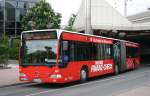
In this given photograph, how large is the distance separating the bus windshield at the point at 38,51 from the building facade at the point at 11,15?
37.5 metres

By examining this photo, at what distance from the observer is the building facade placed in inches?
2253

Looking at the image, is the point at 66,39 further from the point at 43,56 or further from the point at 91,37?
the point at 91,37

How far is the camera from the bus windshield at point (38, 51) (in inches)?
760

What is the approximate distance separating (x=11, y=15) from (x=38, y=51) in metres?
40.0

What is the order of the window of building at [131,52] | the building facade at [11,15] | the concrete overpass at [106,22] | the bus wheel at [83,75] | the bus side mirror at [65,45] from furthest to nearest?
1. the building facade at [11,15]
2. the concrete overpass at [106,22]
3. the window of building at [131,52]
4. the bus wheel at [83,75]
5. the bus side mirror at [65,45]

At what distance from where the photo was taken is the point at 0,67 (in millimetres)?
33438

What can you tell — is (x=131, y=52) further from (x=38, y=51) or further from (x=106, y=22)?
(x=38, y=51)

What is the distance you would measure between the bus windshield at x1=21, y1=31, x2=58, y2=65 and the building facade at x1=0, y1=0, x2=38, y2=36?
1478 inches

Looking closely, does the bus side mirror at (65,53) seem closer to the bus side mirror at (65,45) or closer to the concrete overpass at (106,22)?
the bus side mirror at (65,45)

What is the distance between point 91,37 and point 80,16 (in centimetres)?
2517

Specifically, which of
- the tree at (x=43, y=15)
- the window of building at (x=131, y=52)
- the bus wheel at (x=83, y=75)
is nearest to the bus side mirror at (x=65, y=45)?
the bus wheel at (x=83, y=75)

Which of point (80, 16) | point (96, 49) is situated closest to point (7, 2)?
point (80, 16)

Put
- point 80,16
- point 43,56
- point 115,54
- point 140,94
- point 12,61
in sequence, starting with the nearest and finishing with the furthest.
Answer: point 140,94, point 43,56, point 115,54, point 12,61, point 80,16

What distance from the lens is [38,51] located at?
19547 millimetres
